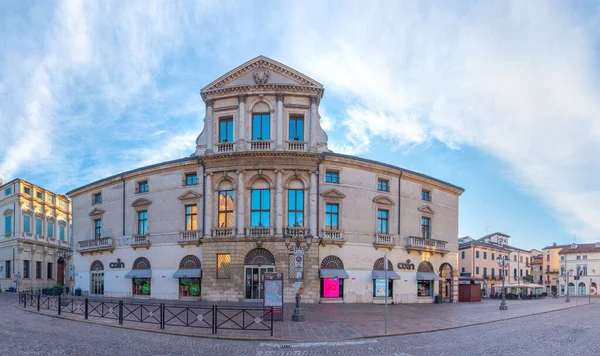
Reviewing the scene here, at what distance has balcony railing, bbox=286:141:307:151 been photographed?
108ft

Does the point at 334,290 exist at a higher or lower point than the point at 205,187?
lower

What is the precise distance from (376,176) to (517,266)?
6575cm

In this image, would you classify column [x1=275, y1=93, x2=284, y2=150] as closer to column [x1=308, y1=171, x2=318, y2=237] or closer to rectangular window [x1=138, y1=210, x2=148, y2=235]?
column [x1=308, y1=171, x2=318, y2=237]

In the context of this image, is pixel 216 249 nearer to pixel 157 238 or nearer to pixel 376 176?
pixel 157 238

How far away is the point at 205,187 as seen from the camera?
3400 cm

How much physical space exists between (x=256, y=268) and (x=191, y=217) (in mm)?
7323

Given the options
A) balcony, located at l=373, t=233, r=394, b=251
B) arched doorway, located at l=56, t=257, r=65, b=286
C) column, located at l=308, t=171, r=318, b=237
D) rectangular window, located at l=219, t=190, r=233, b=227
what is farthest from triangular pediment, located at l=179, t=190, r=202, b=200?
arched doorway, located at l=56, t=257, r=65, b=286

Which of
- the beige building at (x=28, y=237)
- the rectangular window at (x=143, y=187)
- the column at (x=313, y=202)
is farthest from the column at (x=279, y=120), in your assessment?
the beige building at (x=28, y=237)

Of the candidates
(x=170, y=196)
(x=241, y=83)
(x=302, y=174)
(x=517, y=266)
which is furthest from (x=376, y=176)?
(x=517, y=266)

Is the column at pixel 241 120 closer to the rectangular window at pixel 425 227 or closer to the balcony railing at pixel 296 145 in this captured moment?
the balcony railing at pixel 296 145

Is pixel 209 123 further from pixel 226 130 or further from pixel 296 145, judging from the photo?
pixel 296 145

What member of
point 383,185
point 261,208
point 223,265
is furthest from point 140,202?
point 383,185

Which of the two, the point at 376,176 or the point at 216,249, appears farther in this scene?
the point at 376,176

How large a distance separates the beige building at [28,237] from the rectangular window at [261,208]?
40607 mm
